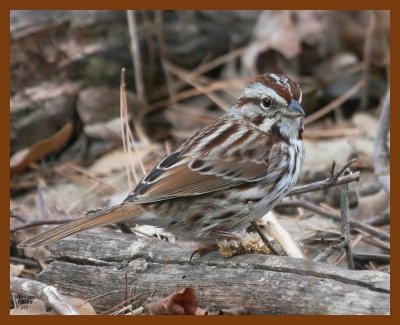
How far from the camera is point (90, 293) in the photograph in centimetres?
451

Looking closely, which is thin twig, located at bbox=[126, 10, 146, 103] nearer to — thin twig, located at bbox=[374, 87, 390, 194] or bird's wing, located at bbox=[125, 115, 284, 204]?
→ thin twig, located at bbox=[374, 87, 390, 194]

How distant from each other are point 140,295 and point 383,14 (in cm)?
488

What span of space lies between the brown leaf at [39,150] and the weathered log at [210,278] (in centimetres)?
236

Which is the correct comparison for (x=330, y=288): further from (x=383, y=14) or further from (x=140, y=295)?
(x=383, y=14)

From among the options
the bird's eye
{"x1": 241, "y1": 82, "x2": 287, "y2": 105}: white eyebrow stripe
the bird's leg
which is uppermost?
{"x1": 241, "y1": 82, "x2": 287, "y2": 105}: white eyebrow stripe

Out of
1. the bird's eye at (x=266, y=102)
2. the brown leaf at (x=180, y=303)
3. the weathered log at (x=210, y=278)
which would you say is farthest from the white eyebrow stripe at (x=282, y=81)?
the brown leaf at (x=180, y=303)

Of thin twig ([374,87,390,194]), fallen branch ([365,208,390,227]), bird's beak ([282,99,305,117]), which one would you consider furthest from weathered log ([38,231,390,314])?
thin twig ([374,87,390,194])

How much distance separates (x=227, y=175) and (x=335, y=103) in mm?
3307

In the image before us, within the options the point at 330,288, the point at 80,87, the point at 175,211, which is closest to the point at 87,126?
the point at 80,87

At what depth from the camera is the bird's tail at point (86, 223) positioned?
4.37m

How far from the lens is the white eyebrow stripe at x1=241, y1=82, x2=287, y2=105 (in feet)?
15.8

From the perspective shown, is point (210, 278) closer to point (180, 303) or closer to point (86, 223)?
point (180, 303)

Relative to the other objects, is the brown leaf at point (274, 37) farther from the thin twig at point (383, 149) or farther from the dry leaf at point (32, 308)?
the dry leaf at point (32, 308)

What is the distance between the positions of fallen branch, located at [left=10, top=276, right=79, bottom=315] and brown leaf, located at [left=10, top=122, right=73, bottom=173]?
264cm
